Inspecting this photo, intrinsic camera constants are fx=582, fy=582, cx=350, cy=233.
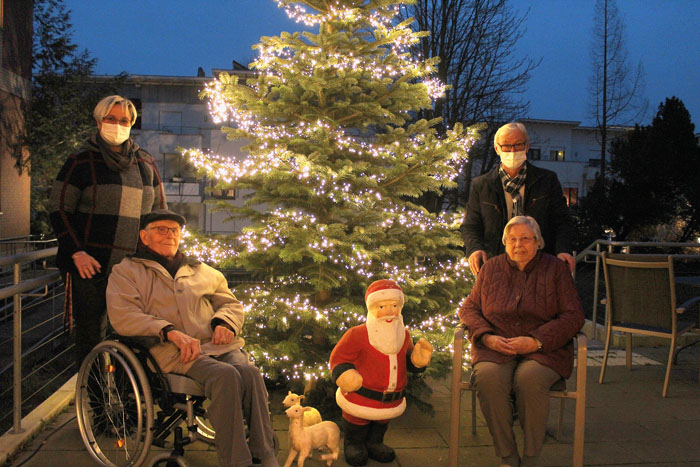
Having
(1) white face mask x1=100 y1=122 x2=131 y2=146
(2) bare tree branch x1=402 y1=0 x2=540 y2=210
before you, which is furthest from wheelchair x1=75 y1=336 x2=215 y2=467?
(2) bare tree branch x1=402 y1=0 x2=540 y2=210

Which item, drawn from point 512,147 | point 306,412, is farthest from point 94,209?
point 512,147

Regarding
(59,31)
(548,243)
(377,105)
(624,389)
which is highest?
(59,31)

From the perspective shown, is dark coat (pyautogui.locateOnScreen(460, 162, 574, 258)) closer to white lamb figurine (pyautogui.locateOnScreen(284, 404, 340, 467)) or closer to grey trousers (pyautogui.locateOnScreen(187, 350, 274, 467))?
white lamb figurine (pyautogui.locateOnScreen(284, 404, 340, 467))

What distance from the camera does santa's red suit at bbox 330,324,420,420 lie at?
3.21 meters

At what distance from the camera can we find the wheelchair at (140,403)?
2.77 m

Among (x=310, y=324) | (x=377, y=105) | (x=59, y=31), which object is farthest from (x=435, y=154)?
(x=59, y=31)

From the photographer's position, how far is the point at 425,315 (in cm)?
456

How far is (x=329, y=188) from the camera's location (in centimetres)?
422

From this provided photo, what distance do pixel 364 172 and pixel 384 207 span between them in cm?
32

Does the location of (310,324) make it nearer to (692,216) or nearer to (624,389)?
(624,389)

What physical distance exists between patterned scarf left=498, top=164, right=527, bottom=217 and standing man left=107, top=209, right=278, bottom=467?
183 centimetres

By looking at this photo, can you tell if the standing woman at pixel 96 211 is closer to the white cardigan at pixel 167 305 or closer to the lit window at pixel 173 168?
the white cardigan at pixel 167 305

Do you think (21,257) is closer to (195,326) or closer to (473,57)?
(195,326)

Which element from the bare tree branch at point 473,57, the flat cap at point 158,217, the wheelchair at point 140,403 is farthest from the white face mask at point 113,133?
the bare tree branch at point 473,57
